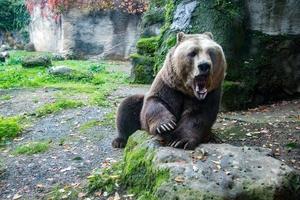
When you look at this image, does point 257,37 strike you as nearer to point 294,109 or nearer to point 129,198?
point 294,109

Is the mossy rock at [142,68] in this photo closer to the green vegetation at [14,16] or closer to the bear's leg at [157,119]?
the bear's leg at [157,119]

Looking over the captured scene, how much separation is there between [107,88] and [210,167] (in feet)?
24.4

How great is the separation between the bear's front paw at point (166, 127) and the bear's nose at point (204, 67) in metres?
0.57

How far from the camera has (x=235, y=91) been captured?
7.95 metres

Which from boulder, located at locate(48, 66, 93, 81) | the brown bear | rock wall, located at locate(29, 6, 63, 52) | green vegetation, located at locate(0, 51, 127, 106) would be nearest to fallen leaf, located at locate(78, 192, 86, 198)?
the brown bear

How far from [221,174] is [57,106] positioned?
5616 millimetres

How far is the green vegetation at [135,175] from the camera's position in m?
4.12

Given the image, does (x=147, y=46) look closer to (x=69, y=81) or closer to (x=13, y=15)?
(x=69, y=81)

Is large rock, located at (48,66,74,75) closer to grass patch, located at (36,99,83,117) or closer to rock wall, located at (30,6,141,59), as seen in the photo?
grass patch, located at (36,99,83,117)

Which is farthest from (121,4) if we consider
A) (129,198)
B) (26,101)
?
(129,198)

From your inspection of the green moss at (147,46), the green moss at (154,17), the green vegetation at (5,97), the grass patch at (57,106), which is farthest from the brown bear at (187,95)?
the green moss at (154,17)

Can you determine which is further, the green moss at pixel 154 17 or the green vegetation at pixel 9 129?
the green moss at pixel 154 17

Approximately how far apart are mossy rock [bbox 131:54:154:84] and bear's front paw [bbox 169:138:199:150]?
6.90m

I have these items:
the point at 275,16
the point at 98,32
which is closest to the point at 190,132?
the point at 275,16
